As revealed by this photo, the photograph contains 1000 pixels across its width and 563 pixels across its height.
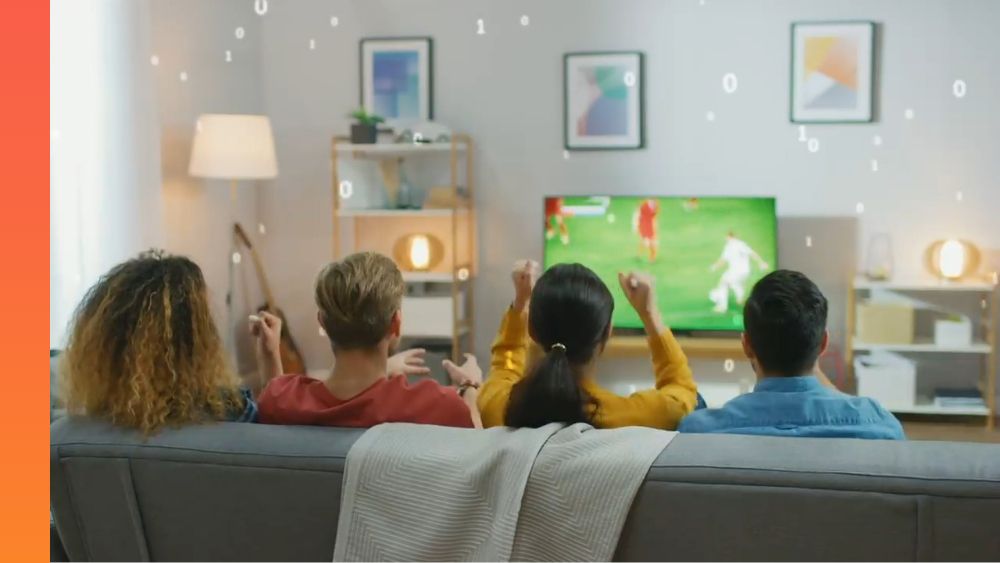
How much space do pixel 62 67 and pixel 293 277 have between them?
190cm

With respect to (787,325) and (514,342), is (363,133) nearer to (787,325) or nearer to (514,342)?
(514,342)

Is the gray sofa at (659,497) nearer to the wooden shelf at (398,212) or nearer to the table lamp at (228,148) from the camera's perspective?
the table lamp at (228,148)

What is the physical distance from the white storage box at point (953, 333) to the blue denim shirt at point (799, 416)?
10.6ft

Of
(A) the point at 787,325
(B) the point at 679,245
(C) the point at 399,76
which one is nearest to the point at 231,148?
(C) the point at 399,76

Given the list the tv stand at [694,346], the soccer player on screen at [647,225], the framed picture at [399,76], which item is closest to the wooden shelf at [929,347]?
the tv stand at [694,346]

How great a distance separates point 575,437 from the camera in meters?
1.57

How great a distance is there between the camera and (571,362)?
185cm

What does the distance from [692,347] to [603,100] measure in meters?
1.25

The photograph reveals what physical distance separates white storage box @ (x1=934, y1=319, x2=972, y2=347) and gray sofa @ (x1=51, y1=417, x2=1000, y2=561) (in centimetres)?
354

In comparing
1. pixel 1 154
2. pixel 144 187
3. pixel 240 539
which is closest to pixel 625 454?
pixel 240 539

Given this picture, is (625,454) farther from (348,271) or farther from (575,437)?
(348,271)

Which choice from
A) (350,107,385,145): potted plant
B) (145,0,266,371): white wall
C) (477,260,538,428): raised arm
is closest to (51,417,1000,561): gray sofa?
(477,260,538,428): raised arm

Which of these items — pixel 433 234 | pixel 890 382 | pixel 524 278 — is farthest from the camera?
pixel 433 234

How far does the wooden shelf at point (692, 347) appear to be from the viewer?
4.96 m
